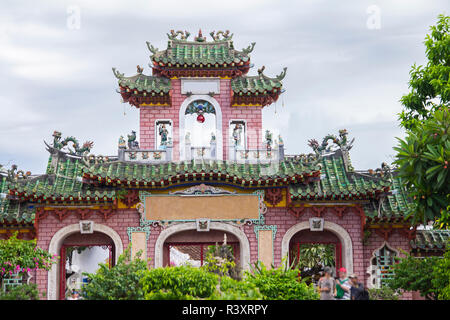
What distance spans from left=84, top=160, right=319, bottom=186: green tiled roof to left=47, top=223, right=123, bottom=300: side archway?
1771mm

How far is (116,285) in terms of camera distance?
502 inches

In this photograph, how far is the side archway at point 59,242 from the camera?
57.3ft

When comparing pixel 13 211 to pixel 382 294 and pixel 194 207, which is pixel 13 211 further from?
pixel 382 294

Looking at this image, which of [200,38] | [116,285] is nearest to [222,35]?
[200,38]

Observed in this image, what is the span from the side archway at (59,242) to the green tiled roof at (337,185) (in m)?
5.39

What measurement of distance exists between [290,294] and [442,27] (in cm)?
860

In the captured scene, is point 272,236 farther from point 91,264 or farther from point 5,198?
point 91,264

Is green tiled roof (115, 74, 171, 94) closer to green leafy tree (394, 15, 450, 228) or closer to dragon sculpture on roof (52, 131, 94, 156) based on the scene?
dragon sculpture on roof (52, 131, 94, 156)

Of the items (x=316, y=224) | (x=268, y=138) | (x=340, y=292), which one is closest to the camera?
(x=340, y=292)

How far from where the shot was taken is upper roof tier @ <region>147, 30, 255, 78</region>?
18.8 m

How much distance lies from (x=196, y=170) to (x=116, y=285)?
511 cm
